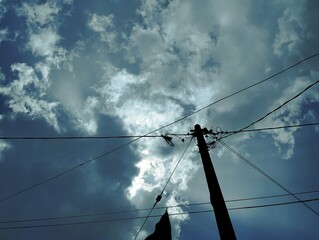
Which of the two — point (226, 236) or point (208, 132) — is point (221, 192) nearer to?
point (226, 236)

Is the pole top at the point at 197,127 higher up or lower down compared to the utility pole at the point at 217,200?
higher up

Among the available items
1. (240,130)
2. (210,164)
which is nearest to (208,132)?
(240,130)

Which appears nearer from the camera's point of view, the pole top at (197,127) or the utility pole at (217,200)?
the utility pole at (217,200)

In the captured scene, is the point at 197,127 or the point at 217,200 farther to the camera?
the point at 197,127

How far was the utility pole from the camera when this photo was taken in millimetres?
6426

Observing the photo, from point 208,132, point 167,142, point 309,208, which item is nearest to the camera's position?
point 309,208

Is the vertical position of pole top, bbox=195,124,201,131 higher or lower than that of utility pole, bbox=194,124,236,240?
higher

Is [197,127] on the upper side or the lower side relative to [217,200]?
upper

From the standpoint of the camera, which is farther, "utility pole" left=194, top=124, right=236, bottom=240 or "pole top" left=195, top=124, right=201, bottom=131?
"pole top" left=195, top=124, right=201, bottom=131

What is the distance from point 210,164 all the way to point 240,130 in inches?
124

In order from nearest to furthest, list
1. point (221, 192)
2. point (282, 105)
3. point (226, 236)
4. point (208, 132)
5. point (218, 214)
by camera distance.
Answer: point (226, 236) → point (218, 214) → point (221, 192) → point (282, 105) → point (208, 132)

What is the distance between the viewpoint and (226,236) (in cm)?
632

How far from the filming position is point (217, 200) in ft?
23.5

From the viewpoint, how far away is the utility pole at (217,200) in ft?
21.1
